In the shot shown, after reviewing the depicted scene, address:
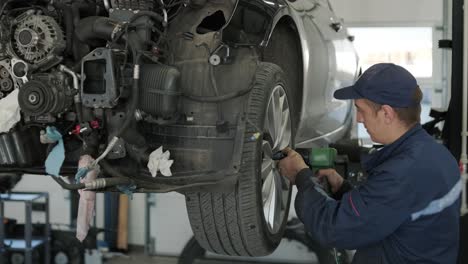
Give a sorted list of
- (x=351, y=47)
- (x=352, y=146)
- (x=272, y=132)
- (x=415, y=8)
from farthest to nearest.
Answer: (x=415, y=8) → (x=351, y=47) → (x=352, y=146) → (x=272, y=132)

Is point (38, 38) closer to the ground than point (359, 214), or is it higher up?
higher up

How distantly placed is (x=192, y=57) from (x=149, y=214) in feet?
13.8

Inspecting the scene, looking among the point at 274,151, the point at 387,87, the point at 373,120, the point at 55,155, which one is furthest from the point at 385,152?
the point at 55,155

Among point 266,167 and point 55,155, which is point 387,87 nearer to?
point 266,167

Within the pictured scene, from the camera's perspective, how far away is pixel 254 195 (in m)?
2.18

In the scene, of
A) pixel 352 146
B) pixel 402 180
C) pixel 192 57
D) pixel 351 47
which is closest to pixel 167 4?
pixel 192 57

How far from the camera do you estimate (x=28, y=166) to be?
2180mm

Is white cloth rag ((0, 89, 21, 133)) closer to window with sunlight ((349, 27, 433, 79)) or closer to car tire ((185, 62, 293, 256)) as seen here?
car tire ((185, 62, 293, 256))

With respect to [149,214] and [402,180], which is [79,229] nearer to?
[402,180]

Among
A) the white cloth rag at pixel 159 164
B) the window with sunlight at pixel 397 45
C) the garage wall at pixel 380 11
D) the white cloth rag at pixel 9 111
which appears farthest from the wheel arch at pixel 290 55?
the garage wall at pixel 380 11

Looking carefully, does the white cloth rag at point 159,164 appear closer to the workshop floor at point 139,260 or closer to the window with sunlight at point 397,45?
the workshop floor at point 139,260

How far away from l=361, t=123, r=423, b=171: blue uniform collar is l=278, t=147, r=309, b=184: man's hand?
0.90 ft

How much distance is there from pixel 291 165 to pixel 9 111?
1.11 m

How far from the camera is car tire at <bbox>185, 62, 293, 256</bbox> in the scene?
7.06ft
